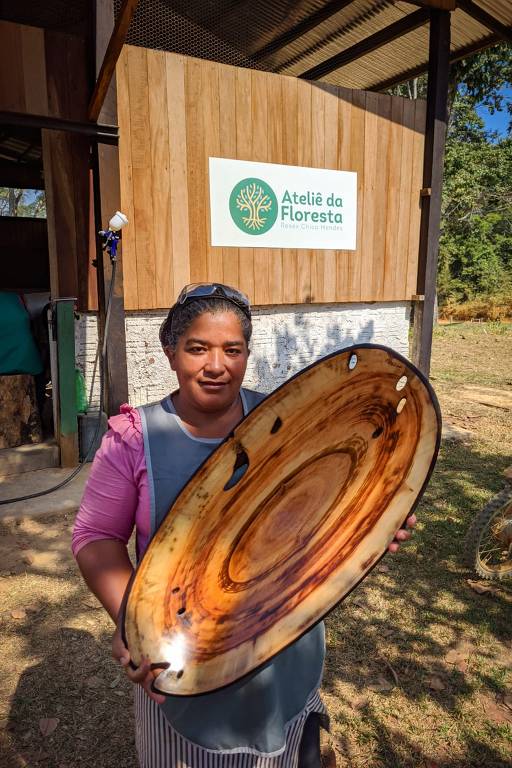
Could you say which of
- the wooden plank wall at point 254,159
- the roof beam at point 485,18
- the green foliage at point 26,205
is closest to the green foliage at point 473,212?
the roof beam at point 485,18

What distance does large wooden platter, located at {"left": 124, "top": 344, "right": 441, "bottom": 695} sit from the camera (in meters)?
1.17

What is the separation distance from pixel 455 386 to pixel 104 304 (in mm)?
6995

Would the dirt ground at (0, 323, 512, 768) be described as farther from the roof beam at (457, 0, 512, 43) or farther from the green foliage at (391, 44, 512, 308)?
the green foliage at (391, 44, 512, 308)

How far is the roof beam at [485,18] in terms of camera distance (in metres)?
6.80

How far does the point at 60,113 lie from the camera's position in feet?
17.1

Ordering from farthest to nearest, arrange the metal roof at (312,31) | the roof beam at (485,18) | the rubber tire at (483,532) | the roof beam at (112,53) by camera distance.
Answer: the metal roof at (312,31) → the roof beam at (485,18) → the rubber tire at (483,532) → the roof beam at (112,53)

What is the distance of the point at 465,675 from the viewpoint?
2869 millimetres

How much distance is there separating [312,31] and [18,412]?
6.67m

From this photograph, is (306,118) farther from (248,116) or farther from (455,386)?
(455,386)

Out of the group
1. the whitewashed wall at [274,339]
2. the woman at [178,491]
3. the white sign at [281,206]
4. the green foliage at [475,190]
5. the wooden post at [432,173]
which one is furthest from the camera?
the green foliage at [475,190]

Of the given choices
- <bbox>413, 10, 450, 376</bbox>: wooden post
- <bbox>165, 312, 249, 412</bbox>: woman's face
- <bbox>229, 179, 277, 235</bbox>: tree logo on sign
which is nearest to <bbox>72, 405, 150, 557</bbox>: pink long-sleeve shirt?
<bbox>165, 312, 249, 412</bbox>: woman's face

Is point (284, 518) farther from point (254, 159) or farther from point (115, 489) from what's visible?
point (254, 159)

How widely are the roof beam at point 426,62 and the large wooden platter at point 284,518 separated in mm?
8423

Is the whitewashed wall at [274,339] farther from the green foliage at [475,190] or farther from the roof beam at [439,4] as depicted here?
the green foliage at [475,190]
